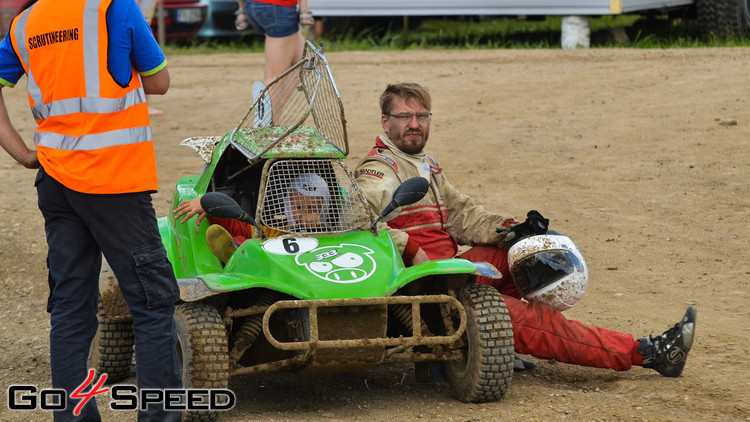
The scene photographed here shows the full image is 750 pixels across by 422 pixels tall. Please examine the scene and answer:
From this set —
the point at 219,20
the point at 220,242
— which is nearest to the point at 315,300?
the point at 220,242

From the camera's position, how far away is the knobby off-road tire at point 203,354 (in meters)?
4.72

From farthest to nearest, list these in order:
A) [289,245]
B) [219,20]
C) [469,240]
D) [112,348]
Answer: [219,20], [469,240], [112,348], [289,245]

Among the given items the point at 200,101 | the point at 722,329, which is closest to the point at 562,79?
the point at 200,101

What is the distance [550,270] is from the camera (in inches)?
214

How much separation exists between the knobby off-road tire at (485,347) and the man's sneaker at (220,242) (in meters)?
1.22

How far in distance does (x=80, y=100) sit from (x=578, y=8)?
416 inches

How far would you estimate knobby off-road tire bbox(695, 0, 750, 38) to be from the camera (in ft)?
44.8

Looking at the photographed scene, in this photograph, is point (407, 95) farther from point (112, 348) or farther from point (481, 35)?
point (481, 35)

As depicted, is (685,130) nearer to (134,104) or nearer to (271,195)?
(271,195)

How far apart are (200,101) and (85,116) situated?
30.0 feet

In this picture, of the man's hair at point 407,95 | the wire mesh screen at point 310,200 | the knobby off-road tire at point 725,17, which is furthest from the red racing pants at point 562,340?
the knobby off-road tire at point 725,17

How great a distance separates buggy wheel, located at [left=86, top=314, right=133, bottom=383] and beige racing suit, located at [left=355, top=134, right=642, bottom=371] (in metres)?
1.53

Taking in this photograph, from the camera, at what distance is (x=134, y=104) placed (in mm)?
4270

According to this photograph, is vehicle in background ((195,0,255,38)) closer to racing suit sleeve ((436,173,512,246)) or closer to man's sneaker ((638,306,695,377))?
racing suit sleeve ((436,173,512,246))
